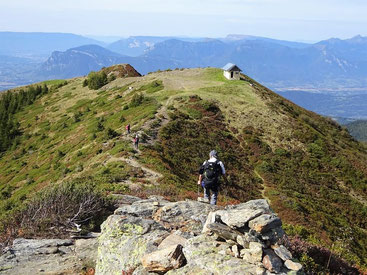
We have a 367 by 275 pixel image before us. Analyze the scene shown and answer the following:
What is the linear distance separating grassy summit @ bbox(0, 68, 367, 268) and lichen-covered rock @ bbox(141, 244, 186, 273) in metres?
7.81

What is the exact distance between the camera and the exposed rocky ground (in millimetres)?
7637

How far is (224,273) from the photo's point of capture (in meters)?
7.25

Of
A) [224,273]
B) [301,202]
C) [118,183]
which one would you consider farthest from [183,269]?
[301,202]

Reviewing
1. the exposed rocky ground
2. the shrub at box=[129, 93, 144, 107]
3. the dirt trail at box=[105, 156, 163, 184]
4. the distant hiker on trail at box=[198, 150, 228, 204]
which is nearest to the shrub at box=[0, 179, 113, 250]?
the exposed rocky ground

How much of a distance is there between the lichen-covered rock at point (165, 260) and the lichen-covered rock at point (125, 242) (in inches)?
30.5

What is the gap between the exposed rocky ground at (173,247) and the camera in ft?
25.1

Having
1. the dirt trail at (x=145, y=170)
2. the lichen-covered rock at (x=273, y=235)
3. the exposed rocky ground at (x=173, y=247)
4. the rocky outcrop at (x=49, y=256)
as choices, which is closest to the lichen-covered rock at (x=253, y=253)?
the exposed rocky ground at (x=173, y=247)

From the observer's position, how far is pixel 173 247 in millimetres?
8367

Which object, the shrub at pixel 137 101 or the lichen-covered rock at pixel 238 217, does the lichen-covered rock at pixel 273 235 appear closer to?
the lichen-covered rock at pixel 238 217

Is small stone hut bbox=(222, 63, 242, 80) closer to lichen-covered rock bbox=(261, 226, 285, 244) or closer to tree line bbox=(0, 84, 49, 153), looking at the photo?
tree line bbox=(0, 84, 49, 153)

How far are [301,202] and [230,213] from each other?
1053 inches

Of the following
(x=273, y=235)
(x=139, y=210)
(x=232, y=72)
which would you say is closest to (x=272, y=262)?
(x=273, y=235)

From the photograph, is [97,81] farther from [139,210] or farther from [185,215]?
[185,215]

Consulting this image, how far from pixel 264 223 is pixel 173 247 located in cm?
243
